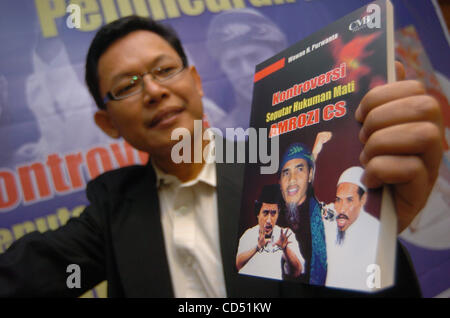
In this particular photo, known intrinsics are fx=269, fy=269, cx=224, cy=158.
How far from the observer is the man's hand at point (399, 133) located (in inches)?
12.1

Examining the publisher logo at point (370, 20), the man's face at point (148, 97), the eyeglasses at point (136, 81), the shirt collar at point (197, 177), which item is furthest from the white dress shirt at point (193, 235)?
the publisher logo at point (370, 20)

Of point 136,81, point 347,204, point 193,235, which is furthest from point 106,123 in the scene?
point 347,204

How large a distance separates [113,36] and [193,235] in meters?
0.56

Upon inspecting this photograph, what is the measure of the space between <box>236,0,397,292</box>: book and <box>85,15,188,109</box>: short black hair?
428 millimetres

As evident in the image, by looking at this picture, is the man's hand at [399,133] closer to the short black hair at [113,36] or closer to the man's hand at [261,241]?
the man's hand at [261,241]

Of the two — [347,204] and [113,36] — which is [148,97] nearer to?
[113,36]

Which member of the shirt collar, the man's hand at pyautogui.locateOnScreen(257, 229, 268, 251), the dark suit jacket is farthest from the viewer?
the shirt collar

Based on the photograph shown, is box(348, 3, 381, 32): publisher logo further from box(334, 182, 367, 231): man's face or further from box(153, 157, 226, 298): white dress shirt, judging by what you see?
box(153, 157, 226, 298): white dress shirt

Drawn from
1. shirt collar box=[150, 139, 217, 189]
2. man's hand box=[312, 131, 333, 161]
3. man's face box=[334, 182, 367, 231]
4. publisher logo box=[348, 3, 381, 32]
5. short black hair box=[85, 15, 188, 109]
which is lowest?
man's face box=[334, 182, 367, 231]

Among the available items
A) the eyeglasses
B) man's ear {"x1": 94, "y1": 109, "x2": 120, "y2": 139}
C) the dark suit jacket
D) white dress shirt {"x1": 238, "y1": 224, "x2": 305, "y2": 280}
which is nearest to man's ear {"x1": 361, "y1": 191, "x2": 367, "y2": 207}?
white dress shirt {"x1": 238, "y1": 224, "x2": 305, "y2": 280}

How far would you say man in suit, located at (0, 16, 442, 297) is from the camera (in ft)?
2.04

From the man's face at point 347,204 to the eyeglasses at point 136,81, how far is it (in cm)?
50

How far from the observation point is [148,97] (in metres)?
0.65
